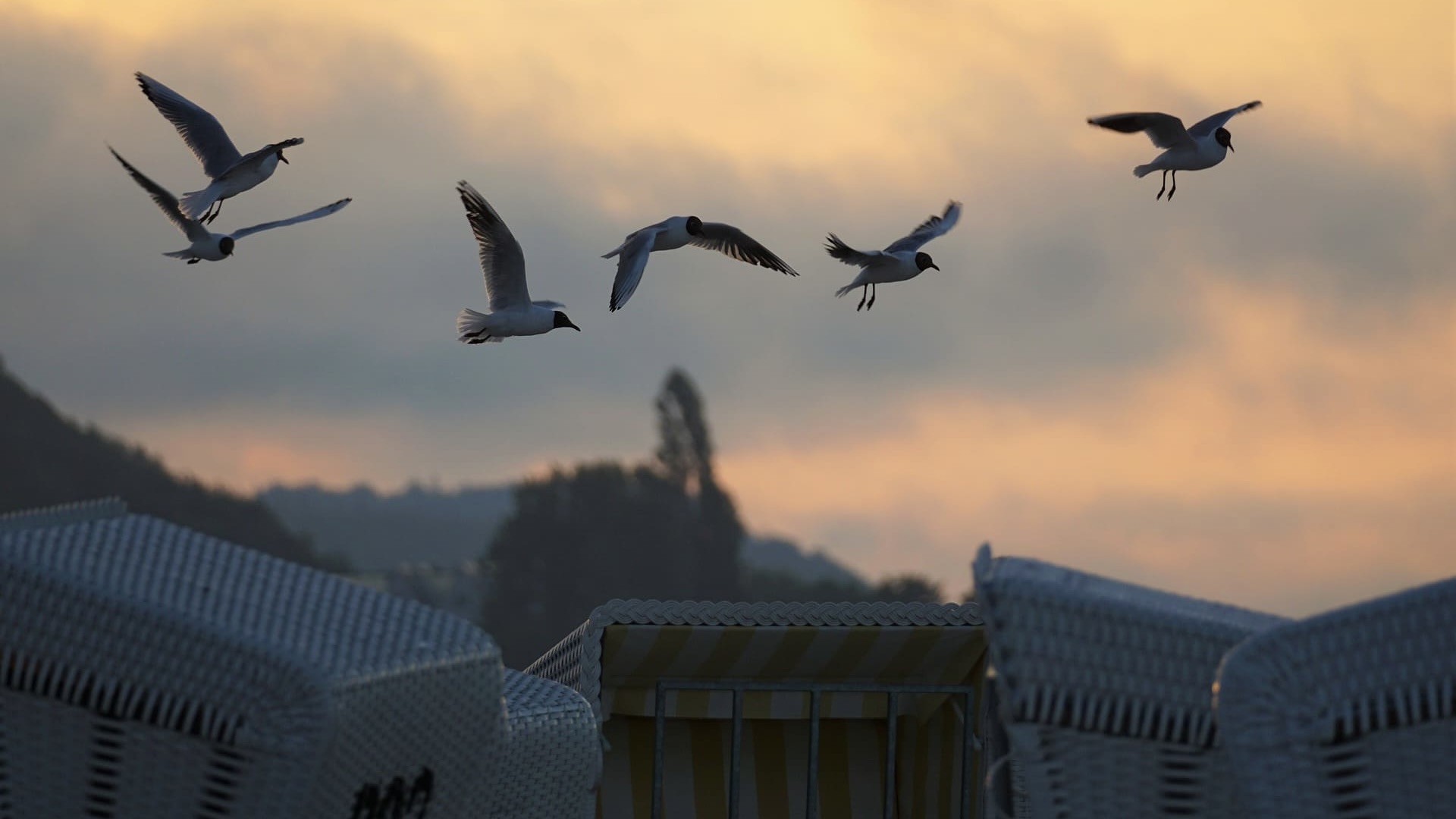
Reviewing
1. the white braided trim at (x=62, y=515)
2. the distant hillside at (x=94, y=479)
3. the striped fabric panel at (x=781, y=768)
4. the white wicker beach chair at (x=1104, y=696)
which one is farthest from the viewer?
the distant hillside at (x=94, y=479)

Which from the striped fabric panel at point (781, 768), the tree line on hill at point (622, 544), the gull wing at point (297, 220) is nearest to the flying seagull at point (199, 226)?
the gull wing at point (297, 220)

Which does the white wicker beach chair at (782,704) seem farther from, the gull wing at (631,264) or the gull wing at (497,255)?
the gull wing at (497,255)

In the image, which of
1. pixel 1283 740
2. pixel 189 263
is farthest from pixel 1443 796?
pixel 189 263

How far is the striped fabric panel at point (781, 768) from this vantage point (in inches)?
269

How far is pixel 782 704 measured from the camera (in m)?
6.70

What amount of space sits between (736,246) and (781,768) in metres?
5.47

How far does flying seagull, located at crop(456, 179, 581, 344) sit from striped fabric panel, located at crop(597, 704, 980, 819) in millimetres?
4272

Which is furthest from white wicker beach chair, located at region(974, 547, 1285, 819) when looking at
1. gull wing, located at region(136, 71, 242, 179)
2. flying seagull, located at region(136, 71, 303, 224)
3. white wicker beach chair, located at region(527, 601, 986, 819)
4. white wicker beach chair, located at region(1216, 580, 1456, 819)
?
gull wing, located at region(136, 71, 242, 179)

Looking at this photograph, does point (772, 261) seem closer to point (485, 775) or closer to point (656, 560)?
point (485, 775)

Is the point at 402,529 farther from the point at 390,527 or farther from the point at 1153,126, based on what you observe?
the point at 1153,126

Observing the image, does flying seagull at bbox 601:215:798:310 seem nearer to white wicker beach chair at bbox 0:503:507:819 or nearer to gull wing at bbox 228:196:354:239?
gull wing at bbox 228:196:354:239

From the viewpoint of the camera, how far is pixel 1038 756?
3219 mm

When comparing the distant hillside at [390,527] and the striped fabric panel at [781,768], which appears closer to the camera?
the striped fabric panel at [781,768]

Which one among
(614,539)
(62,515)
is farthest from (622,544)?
(62,515)
